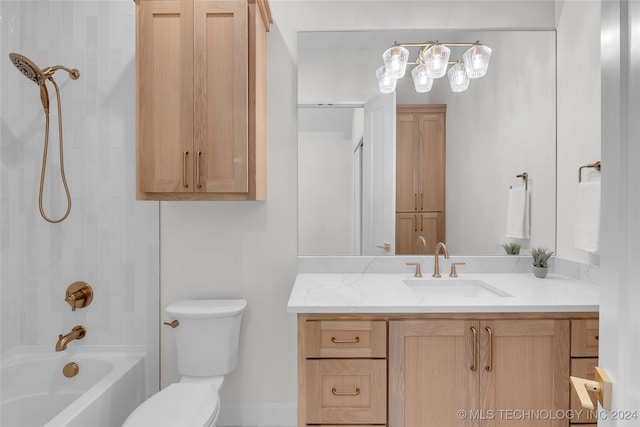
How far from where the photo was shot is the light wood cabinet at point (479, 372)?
1.47 meters

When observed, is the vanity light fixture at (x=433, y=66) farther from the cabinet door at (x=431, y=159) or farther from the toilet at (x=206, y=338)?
the toilet at (x=206, y=338)

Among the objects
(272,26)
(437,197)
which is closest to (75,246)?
(272,26)

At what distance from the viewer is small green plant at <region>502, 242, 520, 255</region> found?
212 cm

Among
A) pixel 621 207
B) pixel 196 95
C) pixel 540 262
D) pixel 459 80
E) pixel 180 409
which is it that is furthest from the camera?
pixel 459 80

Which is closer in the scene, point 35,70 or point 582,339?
point 582,339

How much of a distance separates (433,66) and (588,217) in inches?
42.4

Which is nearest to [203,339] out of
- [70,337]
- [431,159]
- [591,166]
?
[70,337]

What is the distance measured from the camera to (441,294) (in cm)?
196

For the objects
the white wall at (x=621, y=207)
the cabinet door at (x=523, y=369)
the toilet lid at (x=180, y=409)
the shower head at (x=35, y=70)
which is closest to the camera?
the white wall at (x=621, y=207)

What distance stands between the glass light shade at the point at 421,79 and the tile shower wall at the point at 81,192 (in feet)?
5.08

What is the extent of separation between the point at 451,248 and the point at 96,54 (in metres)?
2.22

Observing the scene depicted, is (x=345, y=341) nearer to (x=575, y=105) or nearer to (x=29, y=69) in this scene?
(x=575, y=105)

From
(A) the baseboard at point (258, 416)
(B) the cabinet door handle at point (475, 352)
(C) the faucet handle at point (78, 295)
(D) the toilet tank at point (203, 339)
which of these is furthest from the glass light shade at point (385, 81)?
(C) the faucet handle at point (78, 295)

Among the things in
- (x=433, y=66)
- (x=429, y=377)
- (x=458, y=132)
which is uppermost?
(x=433, y=66)
